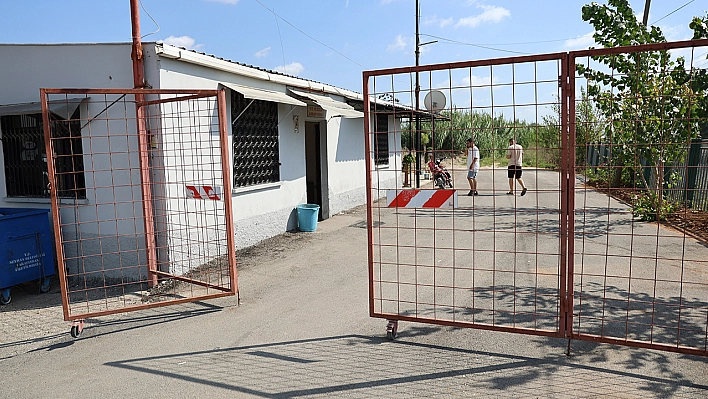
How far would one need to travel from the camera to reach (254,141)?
360 inches

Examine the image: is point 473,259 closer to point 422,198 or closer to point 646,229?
point 422,198

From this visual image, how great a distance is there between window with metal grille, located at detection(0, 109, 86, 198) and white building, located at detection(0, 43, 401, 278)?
1 centimetres

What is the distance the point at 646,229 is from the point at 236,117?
308 inches

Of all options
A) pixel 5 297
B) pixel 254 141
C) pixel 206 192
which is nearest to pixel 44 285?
pixel 5 297

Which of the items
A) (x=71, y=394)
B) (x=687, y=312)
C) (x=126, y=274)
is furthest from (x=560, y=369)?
(x=126, y=274)

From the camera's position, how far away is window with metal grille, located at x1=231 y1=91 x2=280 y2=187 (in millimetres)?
8594

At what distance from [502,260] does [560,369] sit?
379 cm

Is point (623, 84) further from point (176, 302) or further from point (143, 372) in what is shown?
point (143, 372)

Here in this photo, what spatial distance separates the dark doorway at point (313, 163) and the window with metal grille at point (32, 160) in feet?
18.6

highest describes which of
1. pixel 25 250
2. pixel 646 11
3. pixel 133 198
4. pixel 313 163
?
pixel 646 11

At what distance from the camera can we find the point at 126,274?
695 cm

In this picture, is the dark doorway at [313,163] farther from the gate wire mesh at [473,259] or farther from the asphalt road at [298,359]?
the asphalt road at [298,359]

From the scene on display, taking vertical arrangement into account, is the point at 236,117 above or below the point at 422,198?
above

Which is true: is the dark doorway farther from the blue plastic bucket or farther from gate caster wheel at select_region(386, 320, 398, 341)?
gate caster wheel at select_region(386, 320, 398, 341)
